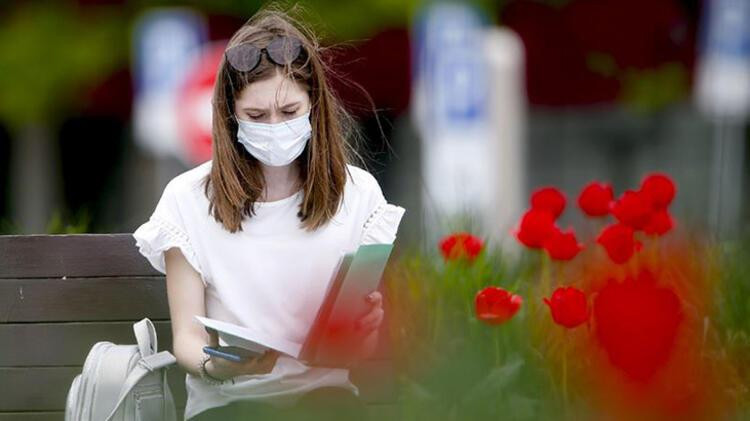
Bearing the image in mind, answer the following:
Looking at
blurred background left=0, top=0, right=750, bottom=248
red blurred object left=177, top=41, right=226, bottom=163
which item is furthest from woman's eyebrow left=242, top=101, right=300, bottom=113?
red blurred object left=177, top=41, right=226, bottom=163

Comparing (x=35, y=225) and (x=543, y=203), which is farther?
(x=35, y=225)

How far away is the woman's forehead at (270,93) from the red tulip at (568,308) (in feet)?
2.05

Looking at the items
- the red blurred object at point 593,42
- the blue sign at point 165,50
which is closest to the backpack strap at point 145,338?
the blue sign at point 165,50

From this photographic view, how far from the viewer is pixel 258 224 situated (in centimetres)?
363

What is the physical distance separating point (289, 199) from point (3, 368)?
3.03 ft

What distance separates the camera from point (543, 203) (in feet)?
14.6

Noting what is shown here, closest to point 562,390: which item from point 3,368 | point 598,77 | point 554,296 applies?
point 554,296

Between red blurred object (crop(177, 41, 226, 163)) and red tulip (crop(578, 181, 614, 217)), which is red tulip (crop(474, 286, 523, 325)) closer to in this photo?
red tulip (crop(578, 181, 614, 217))

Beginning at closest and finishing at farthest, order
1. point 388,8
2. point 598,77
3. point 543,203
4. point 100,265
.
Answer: point 100,265
point 543,203
point 388,8
point 598,77

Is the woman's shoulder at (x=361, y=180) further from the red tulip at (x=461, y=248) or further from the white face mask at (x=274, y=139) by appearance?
the red tulip at (x=461, y=248)

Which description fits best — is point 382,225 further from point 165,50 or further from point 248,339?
point 165,50

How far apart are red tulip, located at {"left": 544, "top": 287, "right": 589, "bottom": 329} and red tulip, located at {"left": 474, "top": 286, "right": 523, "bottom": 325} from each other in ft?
0.34

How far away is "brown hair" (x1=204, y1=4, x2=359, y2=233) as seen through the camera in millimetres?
3596

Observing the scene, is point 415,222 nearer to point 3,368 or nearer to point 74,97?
point 3,368
